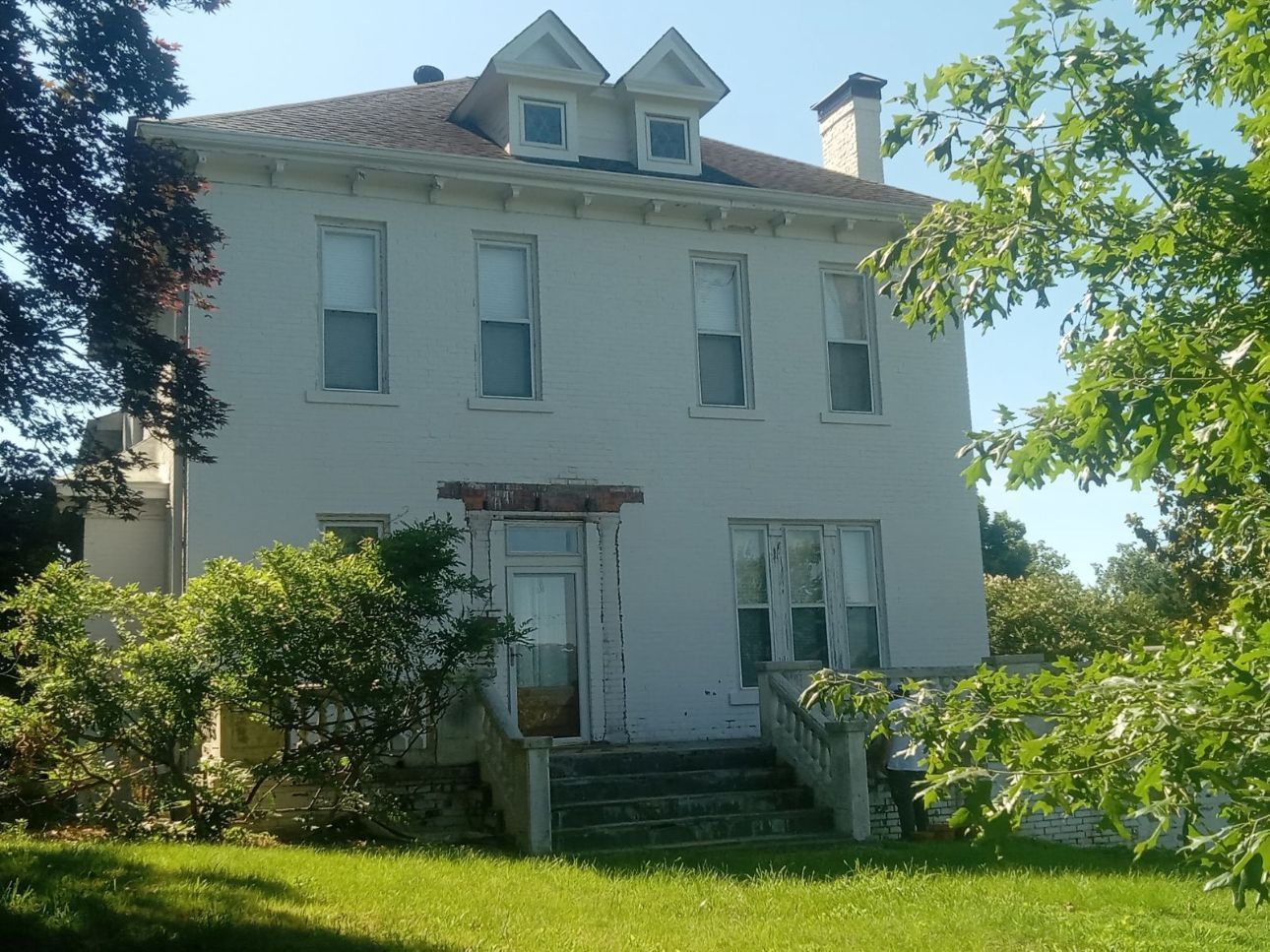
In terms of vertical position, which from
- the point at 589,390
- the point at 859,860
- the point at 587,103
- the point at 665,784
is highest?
the point at 587,103

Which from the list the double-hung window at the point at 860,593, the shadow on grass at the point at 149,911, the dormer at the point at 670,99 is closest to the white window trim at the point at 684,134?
the dormer at the point at 670,99

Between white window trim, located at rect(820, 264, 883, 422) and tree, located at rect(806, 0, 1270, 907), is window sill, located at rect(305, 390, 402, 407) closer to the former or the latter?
white window trim, located at rect(820, 264, 883, 422)

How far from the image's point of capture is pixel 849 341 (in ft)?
56.0

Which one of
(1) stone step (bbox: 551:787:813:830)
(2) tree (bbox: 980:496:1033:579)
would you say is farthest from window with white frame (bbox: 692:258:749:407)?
(2) tree (bbox: 980:496:1033:579)

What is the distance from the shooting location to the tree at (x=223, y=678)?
11.1m

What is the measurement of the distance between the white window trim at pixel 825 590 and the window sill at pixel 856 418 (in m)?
1.23

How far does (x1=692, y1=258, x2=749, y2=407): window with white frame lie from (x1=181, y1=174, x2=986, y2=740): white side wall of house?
198 mm

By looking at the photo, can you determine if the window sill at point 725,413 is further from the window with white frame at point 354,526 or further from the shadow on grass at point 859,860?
the shadow on grass at point 859,860

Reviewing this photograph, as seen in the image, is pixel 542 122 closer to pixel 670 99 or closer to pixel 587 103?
pixel 587 103

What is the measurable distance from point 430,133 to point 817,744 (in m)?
8.55

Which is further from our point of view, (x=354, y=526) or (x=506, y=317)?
(x=506, y=317)

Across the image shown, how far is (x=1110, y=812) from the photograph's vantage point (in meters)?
Answer: 4.25

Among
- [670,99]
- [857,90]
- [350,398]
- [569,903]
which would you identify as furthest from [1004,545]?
[569,903]

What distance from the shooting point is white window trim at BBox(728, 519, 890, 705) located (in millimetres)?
15966
